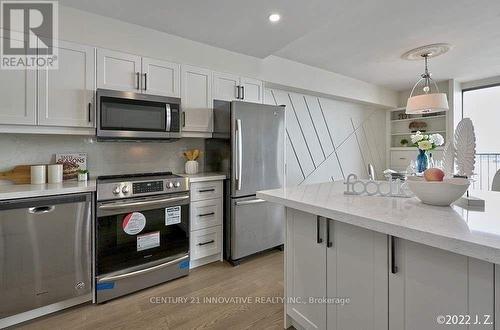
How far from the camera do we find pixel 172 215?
2.37 metres

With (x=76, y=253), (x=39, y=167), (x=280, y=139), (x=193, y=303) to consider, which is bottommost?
(x=193, y=303)

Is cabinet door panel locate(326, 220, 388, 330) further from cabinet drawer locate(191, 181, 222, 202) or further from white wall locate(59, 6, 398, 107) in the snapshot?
white wall locate(59, 6, 398, 107)

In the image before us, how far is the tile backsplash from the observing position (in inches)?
86.4

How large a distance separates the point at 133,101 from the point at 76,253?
1.39 meters

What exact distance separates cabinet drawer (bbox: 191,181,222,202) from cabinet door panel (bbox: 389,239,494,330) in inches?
76.1

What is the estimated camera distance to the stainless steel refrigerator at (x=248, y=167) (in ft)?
8.91

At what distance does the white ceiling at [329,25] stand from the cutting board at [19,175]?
4.87 ft

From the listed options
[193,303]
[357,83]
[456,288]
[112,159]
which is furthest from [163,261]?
[357,83]

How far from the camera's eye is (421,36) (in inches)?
113

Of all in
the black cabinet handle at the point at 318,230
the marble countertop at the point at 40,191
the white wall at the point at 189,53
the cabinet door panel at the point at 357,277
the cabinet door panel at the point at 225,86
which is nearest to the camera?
the cabinet door panel at the point at 357,277

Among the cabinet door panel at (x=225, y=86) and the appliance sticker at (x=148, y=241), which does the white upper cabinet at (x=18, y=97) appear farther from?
the cabinet door panel at (x=225, y=86)

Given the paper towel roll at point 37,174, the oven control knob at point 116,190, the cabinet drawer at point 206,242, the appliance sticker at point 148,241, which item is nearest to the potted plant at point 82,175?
the paper towel roll at point 37,174

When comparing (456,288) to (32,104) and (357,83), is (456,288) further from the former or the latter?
(357,83)

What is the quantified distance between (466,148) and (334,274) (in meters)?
0.99
